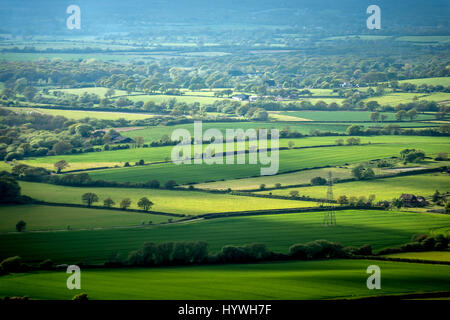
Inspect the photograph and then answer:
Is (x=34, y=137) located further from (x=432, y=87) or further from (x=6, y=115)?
(x=432, y=87)

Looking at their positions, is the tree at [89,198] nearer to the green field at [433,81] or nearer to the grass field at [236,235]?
the grass field at [236,235]

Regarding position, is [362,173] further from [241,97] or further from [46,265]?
[241,97]

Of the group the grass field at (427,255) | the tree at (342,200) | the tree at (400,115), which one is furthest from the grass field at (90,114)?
the grass field at (427,255)

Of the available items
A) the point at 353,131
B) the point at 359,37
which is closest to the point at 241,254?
the point at 353,131

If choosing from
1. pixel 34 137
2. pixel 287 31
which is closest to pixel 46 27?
pixel 287 31

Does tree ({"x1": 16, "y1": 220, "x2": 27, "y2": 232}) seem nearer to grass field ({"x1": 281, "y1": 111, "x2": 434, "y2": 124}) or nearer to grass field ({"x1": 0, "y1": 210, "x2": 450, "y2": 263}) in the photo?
grass field ({"x1": 0, "y1": 210, "x2": 450, "y2": 263})

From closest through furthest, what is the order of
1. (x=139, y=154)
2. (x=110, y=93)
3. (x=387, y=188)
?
(x=387, y=188) < (x=139, y=154) < (x=110, y=93)
